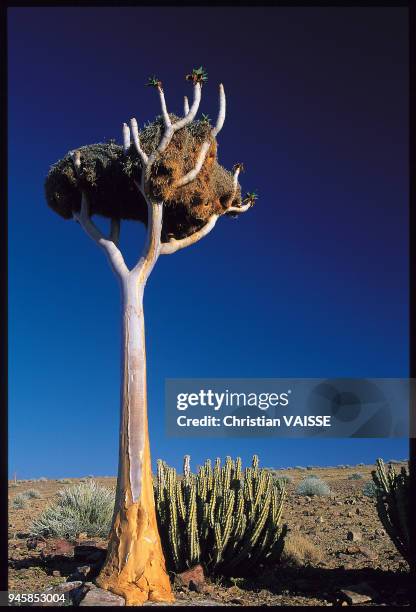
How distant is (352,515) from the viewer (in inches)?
659

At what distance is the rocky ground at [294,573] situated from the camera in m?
9.41

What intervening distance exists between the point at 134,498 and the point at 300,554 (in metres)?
4.08

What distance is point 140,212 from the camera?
1191 cm

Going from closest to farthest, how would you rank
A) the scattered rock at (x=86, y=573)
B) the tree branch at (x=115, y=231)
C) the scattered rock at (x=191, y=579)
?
1. the scattered rock at (x=86, y=573)
2. the scattered rock at (x=191, y=579)
3. the tree branch at (x=115, y=231)

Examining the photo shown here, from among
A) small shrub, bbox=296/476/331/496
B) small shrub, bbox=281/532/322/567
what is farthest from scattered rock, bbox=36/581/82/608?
small shrub, bbox=296/476/331/496

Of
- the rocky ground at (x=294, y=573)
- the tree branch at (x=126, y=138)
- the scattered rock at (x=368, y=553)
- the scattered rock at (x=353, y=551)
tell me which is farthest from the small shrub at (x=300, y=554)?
the tree branch at (x=126, y=138)

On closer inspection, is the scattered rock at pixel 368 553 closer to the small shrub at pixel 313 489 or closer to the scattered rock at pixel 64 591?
the scattered rock at pixel 64 591

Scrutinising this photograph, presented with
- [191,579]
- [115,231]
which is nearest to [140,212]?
[115,231]

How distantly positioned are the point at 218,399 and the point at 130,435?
1967 mm

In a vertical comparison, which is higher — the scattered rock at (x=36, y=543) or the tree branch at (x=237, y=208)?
the tree branch at (x=237, y=208)

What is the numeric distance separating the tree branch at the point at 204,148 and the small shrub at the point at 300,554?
6649mm

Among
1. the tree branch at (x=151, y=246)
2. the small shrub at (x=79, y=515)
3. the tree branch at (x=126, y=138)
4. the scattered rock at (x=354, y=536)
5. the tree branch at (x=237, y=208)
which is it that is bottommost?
the scattered rock at (x=354, y=536)
